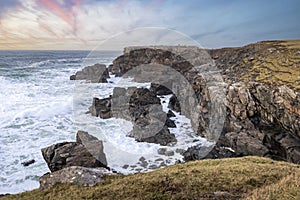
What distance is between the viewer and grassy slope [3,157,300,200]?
25.0 ft

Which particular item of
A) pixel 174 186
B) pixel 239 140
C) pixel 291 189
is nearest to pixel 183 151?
pixel 239 140

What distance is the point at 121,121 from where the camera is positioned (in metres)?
28.5

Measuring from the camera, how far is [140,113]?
27859 millimetres

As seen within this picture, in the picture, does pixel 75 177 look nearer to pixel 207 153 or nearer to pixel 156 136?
pixel 207 153

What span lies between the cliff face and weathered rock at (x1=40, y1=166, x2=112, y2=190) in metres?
12.8

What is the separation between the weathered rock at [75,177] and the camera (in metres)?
9.78

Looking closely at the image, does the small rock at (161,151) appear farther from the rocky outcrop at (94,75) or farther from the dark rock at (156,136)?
the rocky outcrop at (94,75)

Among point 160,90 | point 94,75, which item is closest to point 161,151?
point 160,90

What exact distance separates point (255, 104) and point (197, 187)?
14.6m

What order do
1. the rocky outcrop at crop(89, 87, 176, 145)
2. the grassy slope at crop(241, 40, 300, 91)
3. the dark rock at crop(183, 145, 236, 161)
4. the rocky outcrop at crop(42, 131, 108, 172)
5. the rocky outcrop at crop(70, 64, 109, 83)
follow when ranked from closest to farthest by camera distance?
1. the rocky outcrop at crop(42, 131, 108, 172)
2. the dark rock at crop(183, 145, 236, 161)
3. the grassy slope at crop(241, 40, 300, 91)
4. the rocky outcrop at crop(89, 87, 176, 145)
5. the rocky outcrop at crop(70, 64, 109, 83)

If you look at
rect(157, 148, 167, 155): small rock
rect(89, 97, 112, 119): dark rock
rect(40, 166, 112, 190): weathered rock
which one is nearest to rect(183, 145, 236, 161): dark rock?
rect(157, 148, 167, 155): small rock

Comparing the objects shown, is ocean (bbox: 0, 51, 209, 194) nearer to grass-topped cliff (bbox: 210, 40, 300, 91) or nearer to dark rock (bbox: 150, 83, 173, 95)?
dark rock (bbox: 150, 83, 173, 95)

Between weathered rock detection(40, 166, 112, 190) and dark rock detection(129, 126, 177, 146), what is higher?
weathered rock detection(40, 166, 112, 190)

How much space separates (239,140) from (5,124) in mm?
24867
